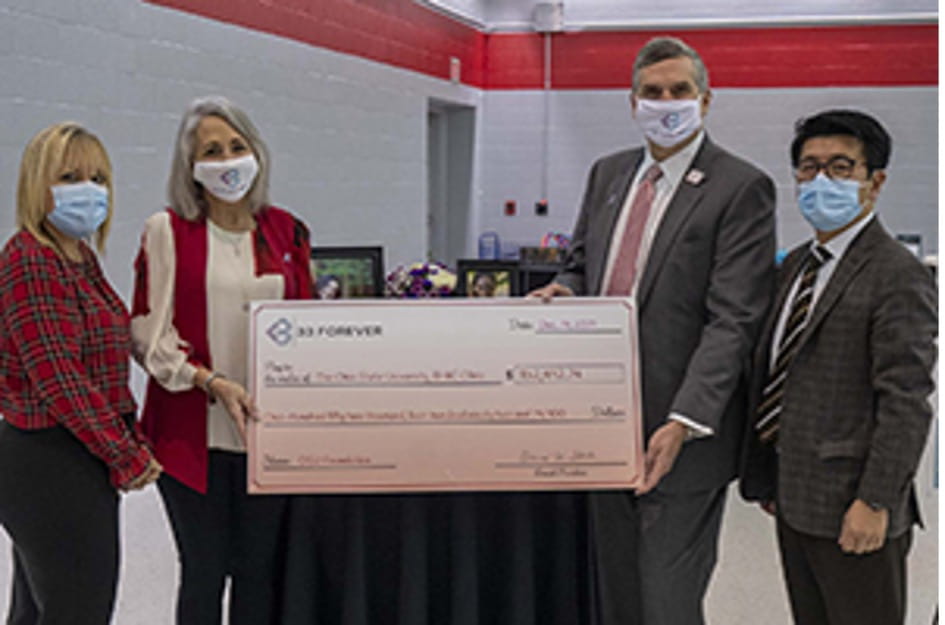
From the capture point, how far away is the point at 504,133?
953cm

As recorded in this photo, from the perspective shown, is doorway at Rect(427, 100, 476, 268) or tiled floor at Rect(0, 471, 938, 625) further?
doorway at Rect(427, 100, 476, 268)

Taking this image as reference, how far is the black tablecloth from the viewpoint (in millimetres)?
2232

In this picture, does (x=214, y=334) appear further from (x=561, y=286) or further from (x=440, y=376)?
(x=561, y=286)

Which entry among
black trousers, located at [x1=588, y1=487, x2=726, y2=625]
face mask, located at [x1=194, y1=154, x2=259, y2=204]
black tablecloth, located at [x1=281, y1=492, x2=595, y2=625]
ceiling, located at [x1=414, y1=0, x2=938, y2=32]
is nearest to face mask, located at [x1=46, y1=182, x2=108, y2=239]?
face mask, located at [x1=194, y1=154, x2=259, y2=204]

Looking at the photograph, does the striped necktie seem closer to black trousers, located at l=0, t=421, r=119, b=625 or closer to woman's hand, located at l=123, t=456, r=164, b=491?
woman's hand, located at l=123, t=456, r=164, b=491

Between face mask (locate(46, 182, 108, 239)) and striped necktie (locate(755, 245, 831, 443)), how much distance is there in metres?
1.52

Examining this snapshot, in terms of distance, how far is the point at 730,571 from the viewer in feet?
12.0

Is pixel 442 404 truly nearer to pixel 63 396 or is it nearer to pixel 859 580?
pixel 63 396

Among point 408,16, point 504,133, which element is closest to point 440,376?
point 408,16

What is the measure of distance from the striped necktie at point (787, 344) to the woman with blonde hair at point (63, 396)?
1343 millimetres

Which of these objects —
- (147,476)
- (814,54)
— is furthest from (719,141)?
(147,476)

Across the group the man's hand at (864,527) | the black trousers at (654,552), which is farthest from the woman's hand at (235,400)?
the man's hand at (864,527)

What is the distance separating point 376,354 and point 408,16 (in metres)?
6.12
